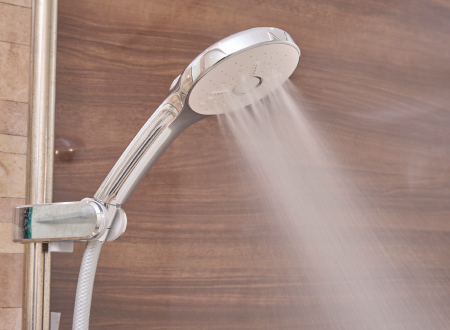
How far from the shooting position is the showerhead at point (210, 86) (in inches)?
11.6

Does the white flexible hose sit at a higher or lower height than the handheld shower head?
lower

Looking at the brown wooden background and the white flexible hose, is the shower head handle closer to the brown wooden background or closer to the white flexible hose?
the white flexible hose

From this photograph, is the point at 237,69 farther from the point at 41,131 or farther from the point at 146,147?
the point at 41,131

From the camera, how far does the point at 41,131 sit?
0.45 meters

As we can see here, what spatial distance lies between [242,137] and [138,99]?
16cm

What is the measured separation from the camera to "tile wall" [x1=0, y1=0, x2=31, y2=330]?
1.54ft

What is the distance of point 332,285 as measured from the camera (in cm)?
67

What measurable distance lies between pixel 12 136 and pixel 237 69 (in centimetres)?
32

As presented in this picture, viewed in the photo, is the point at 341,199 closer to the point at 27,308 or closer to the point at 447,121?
the point at 447,121

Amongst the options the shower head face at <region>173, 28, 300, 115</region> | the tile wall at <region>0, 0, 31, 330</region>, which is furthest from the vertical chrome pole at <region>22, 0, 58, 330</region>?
the shower head face at <region>173, 28, 300, 115</region>

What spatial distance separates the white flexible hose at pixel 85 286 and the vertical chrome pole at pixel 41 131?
0.07 m

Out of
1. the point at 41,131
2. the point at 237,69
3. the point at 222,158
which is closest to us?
the point at 237,69

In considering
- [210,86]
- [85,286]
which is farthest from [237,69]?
[85,286]

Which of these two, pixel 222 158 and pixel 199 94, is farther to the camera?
pixel 222 158
